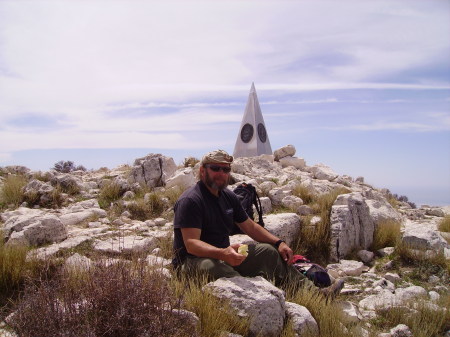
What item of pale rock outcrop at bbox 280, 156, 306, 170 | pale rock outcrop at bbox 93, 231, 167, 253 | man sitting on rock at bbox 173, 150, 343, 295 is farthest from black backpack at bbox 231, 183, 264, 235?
pale rock outcrop at bbox 280, 156, 306, 170

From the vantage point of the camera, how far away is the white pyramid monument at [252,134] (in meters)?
17.6

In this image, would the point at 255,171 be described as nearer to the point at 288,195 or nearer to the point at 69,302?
the point at 288,195

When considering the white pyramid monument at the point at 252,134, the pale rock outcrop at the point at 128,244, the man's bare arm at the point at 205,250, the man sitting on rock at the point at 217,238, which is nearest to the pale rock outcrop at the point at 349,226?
the man sitting on rock at the point at 217,238

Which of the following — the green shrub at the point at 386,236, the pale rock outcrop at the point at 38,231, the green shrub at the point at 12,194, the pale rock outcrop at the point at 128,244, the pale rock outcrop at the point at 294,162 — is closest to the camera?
the pale rock outcrop at the point at 128,244

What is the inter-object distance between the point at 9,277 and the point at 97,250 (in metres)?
1.14

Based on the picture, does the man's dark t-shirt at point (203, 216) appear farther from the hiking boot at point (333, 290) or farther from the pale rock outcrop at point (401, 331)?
the pale rock outcrop at point (401, 331)

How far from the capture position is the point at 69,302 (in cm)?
263

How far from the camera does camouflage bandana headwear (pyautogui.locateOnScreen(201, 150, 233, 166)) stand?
421 centimetres

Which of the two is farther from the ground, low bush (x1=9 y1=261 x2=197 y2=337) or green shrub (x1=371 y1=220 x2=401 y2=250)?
low bush (x1=9 y1=261 x2=197 y2=337)

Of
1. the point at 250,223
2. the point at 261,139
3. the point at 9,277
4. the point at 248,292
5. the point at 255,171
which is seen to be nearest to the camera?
the point at 248,292

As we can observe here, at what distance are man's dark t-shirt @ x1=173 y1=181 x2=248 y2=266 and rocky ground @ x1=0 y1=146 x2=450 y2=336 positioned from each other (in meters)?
0.36

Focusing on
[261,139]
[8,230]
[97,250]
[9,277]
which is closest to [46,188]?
[8,230]

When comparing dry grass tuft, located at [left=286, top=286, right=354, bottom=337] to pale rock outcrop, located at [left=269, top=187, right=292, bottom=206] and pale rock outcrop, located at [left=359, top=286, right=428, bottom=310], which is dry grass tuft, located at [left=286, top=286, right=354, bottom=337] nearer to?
pale rock outcrop, located at [left=359, top=286, right=428, bottom=310]

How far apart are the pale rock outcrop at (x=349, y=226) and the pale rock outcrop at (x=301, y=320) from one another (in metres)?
2.76
